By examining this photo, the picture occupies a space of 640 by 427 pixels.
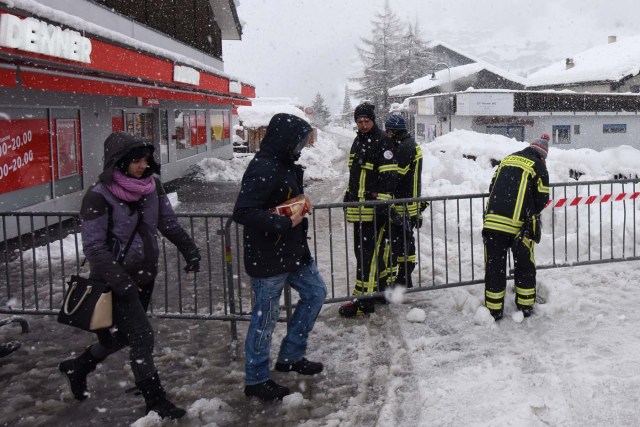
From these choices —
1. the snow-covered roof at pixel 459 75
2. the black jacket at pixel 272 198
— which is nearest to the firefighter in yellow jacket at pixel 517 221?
the black jacket at pixel 272 198

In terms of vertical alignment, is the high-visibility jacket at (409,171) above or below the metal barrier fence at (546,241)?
above

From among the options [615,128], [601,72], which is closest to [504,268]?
[615,128]

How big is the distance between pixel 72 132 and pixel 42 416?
34.0ft

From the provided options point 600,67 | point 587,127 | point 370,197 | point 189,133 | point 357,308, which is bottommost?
point 357,308

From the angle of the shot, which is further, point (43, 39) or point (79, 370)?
point (43, 39)

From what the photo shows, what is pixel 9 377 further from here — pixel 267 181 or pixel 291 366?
pixel 267 181

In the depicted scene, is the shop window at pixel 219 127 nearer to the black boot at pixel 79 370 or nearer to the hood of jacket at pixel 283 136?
the black boot at pixel 79 370

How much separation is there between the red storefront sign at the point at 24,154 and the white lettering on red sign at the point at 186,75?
3.12 meters

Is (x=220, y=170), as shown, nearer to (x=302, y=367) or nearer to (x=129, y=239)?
(x=302, y=367)

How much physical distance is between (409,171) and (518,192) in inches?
54.9

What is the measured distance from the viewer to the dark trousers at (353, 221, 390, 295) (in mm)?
6273

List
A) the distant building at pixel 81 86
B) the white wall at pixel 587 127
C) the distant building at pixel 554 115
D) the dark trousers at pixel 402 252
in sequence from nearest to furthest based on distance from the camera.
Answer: the dark trousers at pixel 402 252 → the distant building at pixel 81 86 → the distant building at pixel 554 115 → the white wall at pixel 587 127

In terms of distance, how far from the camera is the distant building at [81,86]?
8.52m

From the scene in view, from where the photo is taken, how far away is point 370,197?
6387mm
